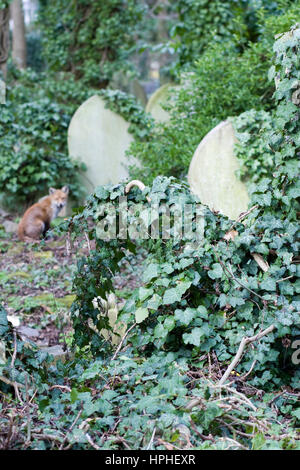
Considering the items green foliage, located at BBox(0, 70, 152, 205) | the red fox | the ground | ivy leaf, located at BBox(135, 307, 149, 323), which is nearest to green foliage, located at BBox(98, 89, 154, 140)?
green foliage, located at BBox(0, 70, 152, 205)

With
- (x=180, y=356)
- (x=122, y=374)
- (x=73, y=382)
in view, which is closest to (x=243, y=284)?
(x=180, y=356)

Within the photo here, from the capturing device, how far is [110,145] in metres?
8.48

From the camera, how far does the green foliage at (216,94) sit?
641 cm

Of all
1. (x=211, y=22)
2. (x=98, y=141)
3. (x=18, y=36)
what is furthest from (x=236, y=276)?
(x=18, y=36)

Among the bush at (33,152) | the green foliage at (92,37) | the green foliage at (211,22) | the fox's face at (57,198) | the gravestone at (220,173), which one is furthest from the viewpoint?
the green foliage at (92,37)

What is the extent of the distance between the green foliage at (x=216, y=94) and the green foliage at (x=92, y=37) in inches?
167

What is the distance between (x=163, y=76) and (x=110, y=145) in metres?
4.64

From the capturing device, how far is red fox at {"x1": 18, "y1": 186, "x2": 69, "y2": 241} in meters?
7.27

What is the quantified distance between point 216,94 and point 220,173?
1061 mm

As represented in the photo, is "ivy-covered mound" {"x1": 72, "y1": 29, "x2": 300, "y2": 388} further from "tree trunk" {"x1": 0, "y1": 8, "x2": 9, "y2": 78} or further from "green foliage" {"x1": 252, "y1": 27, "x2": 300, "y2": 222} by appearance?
"tree trunk" {"x1": 0, "y1": 8, "x2": 9, "y2": 78}

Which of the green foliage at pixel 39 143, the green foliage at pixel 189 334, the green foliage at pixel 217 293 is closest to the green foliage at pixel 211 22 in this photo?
the green foliage at pixel 39 143

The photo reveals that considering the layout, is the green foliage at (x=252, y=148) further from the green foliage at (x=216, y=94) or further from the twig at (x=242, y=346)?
the twig at (x=242, y=346)

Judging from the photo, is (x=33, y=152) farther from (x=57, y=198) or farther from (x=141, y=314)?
(x=141, y=314)

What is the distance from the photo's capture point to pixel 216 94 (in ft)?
21.4
